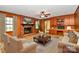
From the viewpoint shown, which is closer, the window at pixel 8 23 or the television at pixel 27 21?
the window at pixel 8 23

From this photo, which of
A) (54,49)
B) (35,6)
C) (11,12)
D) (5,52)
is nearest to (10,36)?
(5,52)

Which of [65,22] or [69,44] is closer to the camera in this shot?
[69,44]

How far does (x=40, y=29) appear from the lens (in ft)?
6.93

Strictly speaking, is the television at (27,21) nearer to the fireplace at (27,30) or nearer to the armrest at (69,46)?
the fireplace at (27,30)

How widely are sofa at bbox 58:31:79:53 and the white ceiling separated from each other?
478 millimetres

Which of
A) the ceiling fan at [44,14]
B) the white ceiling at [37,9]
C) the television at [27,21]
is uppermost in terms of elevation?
the white ceiling at [37,9]

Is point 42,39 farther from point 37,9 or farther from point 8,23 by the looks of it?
point 8,23

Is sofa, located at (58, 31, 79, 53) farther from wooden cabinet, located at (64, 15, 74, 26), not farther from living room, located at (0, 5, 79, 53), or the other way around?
wooden cabinet, located at (64, 15, 74, 26)

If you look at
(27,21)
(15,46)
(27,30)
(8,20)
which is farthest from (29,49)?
(8,20)

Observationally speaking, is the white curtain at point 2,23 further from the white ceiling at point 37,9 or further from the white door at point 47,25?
the white door at point 47,25

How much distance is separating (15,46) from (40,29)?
2.08 feet

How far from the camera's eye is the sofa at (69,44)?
6.32 ft

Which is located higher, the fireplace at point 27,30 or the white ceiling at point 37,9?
the white ceiling at point 37,9

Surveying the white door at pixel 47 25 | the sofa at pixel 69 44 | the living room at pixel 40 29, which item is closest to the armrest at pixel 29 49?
the living room at pixel 40 29
